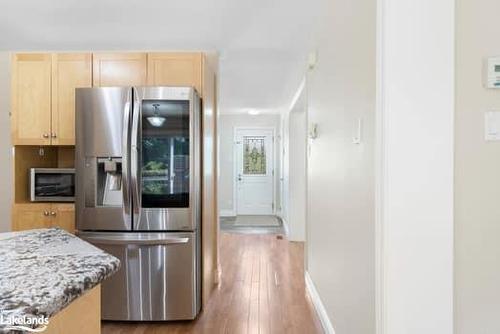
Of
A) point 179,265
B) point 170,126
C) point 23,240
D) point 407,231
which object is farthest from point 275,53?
point 23,240

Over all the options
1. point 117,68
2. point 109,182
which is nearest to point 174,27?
point 117,68

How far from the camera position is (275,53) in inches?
148

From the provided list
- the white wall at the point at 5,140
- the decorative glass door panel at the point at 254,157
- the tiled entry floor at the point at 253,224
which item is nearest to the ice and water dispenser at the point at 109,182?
the white wall at the point at 5,140

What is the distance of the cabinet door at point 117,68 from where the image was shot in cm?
284

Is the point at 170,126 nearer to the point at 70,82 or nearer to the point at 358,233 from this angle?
the point at 70,82

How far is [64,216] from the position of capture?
2.78 metres

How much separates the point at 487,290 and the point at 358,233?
56cm

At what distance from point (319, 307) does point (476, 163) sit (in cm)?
181

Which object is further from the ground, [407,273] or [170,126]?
[170,126]

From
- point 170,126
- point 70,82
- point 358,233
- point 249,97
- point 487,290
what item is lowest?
point 487,290

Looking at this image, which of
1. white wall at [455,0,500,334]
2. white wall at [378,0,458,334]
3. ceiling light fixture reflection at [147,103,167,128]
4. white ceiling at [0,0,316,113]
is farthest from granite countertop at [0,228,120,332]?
white ceiling at [0,0,316,113]

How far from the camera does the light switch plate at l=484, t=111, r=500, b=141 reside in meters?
1.35

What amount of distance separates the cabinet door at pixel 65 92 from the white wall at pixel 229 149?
5507 mm

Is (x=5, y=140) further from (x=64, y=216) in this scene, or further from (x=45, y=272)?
(x=45, y=272)
